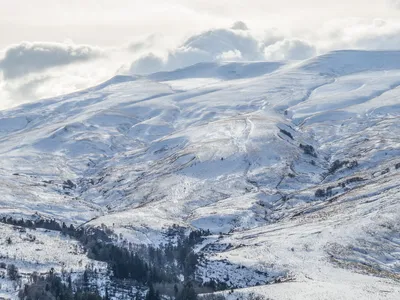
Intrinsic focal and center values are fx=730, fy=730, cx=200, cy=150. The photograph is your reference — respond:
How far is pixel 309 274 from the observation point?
179 metres

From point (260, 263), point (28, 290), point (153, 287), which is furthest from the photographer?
point (260, 263)

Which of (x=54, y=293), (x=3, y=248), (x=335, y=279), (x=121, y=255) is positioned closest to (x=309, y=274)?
(x=335, y=279)

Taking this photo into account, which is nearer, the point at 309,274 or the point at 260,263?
the point at 309,274

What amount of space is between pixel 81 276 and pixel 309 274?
55.3 meters

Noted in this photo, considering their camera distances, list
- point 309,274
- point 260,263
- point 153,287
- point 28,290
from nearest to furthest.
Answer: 1. point 28,290
2. point 153,287
3. point 309,274
4. point 260,263

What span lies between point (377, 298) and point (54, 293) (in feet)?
227

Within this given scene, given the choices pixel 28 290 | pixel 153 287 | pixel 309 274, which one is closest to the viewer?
pixel 28 290

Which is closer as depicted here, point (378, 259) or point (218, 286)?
point (218, 286)

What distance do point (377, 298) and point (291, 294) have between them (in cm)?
1864

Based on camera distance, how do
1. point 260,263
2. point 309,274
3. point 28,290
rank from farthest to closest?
point 260,263 → point 309,274 → point 28,290

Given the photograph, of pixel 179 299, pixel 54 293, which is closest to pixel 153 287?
pixel 179 299

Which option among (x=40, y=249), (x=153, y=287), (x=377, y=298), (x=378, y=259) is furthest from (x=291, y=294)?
(x=40, y=249)

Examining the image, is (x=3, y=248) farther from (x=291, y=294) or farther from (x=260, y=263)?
(x=291, y=294)

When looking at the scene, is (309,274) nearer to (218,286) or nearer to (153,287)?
(218,286)
